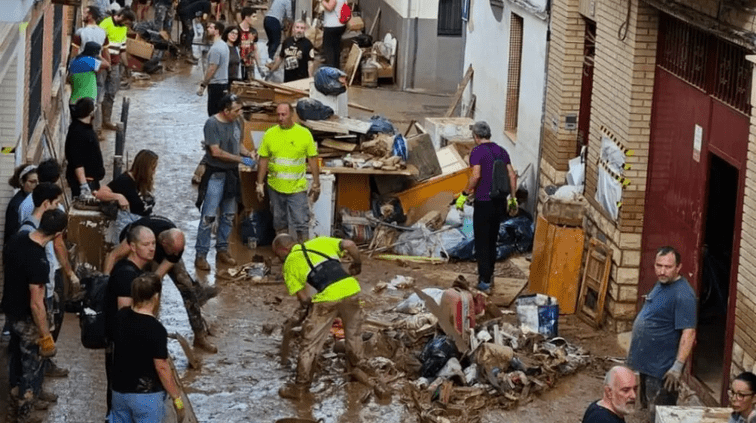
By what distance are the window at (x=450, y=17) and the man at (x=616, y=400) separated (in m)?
18.4

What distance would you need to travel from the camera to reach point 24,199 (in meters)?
12.3

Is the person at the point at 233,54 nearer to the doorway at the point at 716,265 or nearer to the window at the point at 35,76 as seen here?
the window at the point at 35,76

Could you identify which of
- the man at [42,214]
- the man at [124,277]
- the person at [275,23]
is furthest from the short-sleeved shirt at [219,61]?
the man at [124,277]

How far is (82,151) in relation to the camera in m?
15.9

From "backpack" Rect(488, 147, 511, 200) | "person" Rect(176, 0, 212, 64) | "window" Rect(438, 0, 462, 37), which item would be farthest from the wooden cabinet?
"person" Rect(176, 0, 212, 64)

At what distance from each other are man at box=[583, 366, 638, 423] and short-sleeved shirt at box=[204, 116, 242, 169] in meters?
7.91

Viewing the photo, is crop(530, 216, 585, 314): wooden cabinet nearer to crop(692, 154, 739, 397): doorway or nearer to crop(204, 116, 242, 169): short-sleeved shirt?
crop(692, 154, 739, 397): doorway

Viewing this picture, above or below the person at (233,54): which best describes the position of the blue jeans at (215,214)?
below

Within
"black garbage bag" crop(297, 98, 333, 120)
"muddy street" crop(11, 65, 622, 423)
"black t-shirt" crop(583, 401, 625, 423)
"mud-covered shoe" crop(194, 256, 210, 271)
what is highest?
"black garbage bag" crop(297, 98, 333, 120)

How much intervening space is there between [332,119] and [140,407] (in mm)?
8238

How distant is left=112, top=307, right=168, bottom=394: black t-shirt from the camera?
378 inches

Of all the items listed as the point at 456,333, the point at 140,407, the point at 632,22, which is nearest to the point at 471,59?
the point at 632,22

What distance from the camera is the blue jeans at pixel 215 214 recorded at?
15.7 metres

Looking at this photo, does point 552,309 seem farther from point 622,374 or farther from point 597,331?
point 622,374
